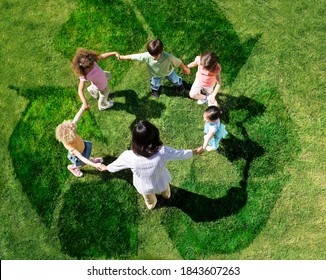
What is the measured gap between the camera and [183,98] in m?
6.97

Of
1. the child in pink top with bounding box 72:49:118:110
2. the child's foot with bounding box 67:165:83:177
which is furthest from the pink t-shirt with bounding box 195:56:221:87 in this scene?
the child's foot with bounding box 67:165:83:177

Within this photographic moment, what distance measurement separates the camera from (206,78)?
20.1 feet

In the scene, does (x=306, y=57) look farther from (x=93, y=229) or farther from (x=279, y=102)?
(x=93, y=229)

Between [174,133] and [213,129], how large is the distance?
3.60ft

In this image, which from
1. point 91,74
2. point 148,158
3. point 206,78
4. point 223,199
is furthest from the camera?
point 223,199

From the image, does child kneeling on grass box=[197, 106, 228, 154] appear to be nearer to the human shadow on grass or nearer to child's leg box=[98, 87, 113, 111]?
the human shadow on grass

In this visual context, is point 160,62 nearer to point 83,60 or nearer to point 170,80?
point 170,80

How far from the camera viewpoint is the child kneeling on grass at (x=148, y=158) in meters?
4.64

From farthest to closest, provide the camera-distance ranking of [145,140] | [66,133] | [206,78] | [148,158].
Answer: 1. [206,78]
2. [66,133]
3. [148,158]
4. [145,140]

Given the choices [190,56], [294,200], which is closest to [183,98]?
[190,56]

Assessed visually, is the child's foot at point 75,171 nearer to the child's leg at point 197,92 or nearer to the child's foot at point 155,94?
the child's foot at point 155,94

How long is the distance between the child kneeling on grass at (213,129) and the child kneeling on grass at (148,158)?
0.62 meters

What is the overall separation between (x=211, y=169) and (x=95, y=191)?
5.93 feet

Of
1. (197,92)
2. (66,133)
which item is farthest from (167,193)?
(66,133)
